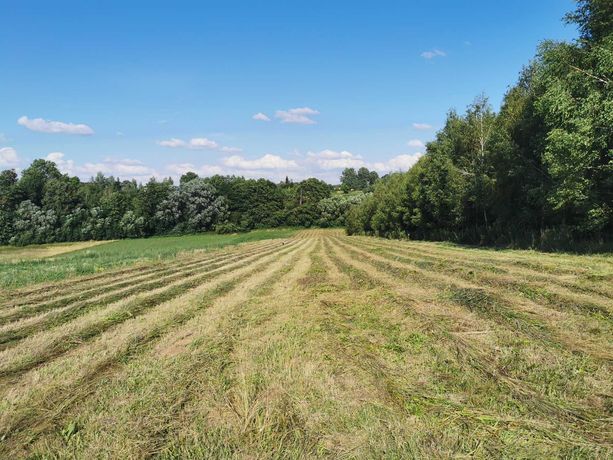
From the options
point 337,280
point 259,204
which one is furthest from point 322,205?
point 337,280

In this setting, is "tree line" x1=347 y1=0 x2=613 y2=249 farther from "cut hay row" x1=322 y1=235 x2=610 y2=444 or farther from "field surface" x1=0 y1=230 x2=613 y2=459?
"cut hay row" x1=322 y1=235 x2=610 y2=444

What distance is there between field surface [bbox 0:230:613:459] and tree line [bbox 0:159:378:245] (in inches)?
3725

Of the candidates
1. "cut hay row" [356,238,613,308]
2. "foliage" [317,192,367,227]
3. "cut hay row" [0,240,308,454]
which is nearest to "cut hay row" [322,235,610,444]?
"cut hay row" [356,238,613,308]

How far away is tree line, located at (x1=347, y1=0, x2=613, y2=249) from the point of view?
18.6 meters

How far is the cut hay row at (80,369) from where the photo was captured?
4773 mm

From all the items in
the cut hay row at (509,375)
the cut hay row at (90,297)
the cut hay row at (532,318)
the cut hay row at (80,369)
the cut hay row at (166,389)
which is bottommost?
the cut hay row at (90,297)

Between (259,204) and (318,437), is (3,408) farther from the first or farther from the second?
(259,204)

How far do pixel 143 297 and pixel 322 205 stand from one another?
110131mm

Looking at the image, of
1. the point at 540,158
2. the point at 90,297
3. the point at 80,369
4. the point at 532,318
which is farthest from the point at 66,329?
the point at 540,158

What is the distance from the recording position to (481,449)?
3678mm

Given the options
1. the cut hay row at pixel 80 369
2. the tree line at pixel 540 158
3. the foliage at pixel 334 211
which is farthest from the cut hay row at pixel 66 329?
the foliage at pixel 334 211

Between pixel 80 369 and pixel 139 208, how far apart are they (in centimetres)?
10232

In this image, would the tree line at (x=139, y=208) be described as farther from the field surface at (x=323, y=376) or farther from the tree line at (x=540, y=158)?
the field surface at (x=323, y=376)

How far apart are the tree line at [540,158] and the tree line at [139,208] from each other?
239 ft
